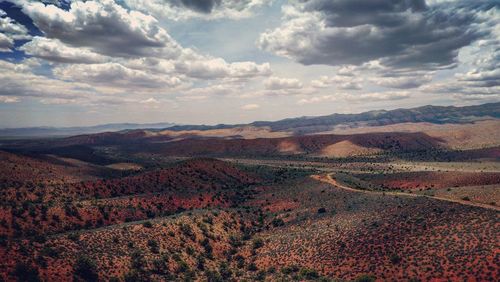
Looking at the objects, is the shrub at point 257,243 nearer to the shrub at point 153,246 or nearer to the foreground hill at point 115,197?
the shrub at point 153,246

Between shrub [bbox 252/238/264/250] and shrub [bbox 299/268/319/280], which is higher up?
shrub [bbox 299/268/319/280]

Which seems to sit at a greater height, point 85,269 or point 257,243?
point 85,269

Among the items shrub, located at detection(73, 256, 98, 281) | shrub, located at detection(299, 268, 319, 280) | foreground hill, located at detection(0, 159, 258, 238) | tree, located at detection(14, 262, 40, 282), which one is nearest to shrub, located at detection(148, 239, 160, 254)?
shrub, located at detection(73, 256, 98, 281)

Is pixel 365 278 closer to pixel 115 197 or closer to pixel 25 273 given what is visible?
pixel 25 273

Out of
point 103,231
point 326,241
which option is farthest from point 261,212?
point 103,231

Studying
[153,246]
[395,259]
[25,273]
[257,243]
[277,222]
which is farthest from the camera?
[277,222]

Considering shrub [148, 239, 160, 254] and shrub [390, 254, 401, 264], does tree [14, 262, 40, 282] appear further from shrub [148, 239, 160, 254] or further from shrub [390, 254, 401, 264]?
shrub [390, 254, 401, 264]

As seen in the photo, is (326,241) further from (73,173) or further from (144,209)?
(73,173)

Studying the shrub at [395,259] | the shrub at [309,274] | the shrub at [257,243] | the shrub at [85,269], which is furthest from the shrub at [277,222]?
the shrub at [85,269]

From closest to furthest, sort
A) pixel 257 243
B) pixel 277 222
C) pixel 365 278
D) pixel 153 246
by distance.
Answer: pixel 365 278 < pixel 153 246 < pixel 257 243 < pixel 277 222

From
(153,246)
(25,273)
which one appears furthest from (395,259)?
(25,273)

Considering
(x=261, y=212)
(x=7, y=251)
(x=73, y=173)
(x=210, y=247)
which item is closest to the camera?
(x=7, y=251)
